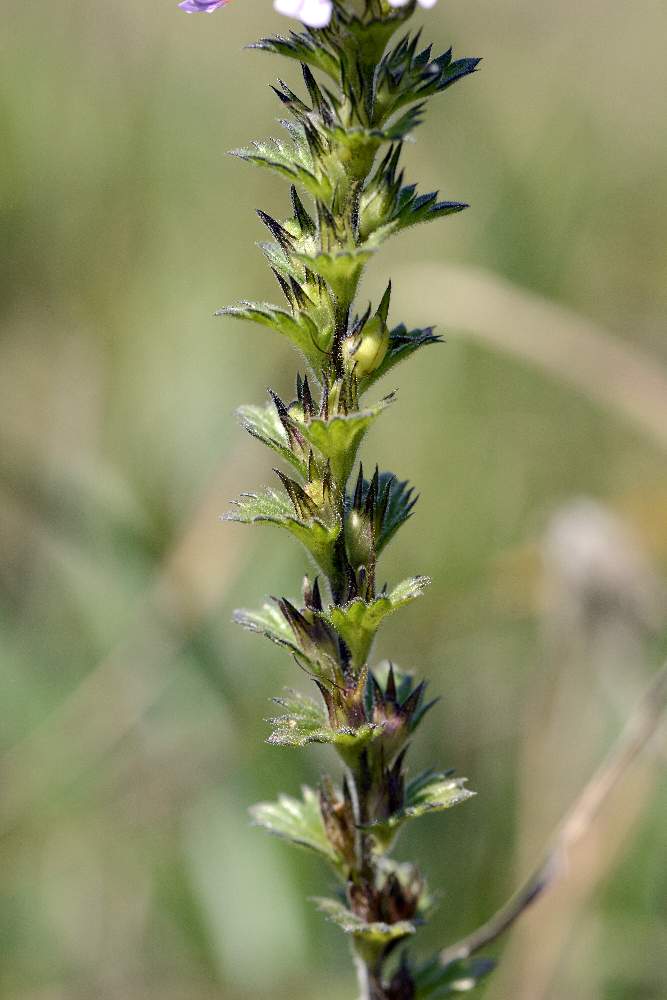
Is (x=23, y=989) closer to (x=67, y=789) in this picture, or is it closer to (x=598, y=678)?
(x=67, y=789)

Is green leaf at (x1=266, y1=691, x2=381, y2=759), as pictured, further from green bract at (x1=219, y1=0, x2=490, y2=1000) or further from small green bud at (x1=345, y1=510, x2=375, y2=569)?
small green bud at (x1=345, y1=510, x2=375, y2=569)

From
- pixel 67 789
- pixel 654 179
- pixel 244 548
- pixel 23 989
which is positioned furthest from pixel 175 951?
pixel 654 179

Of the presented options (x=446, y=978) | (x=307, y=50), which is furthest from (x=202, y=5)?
(x=446, y=978)

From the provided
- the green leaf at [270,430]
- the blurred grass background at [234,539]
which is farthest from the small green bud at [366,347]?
the blurred grass background at [234,539]

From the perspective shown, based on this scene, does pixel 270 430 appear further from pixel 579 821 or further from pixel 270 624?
pixel 579 821

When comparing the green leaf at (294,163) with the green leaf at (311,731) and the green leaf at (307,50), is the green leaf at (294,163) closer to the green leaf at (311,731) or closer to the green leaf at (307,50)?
the green leaf at (307,50)

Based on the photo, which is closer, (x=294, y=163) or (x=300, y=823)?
(x=294, y=163)
